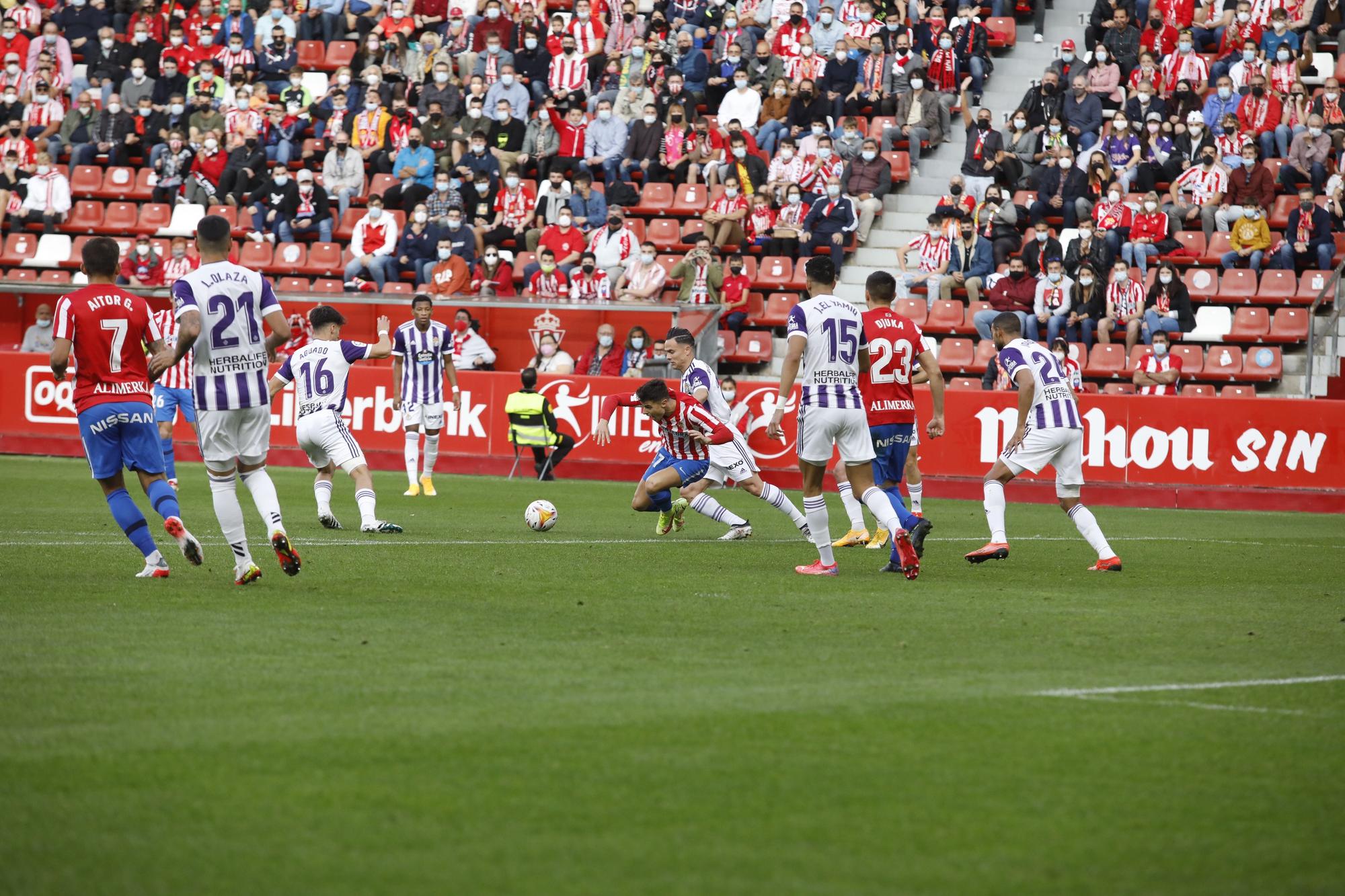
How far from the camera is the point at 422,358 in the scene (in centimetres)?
2080

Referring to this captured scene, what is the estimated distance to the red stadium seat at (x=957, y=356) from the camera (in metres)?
25.6

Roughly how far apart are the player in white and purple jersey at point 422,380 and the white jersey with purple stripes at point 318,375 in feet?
14.1

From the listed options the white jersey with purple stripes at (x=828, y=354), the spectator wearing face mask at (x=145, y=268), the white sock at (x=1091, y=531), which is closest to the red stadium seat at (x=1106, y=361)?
the white sock at (x=1091, y=531)

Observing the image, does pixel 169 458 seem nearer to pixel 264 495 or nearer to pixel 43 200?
pixel 264 495

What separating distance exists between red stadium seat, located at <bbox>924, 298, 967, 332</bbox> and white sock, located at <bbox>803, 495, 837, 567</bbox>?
1475cm

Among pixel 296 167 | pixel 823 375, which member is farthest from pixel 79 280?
pixel 823 375

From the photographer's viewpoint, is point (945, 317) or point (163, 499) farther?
point (945, 317)

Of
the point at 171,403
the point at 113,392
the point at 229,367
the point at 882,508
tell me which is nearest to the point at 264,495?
the point at 229,367

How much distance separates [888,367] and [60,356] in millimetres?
6629

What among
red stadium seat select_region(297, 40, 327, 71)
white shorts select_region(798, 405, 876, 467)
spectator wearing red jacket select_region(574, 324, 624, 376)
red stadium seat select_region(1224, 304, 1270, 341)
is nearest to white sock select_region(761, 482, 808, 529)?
white shorts select_region(798, 405, 876, 467)

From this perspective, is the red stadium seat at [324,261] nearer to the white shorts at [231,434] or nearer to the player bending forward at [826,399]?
the player bending forward at [826,399]

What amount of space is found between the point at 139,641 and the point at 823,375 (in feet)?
18.7

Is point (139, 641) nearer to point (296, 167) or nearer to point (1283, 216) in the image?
point (1283, 216)

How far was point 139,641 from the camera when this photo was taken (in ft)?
26.4
